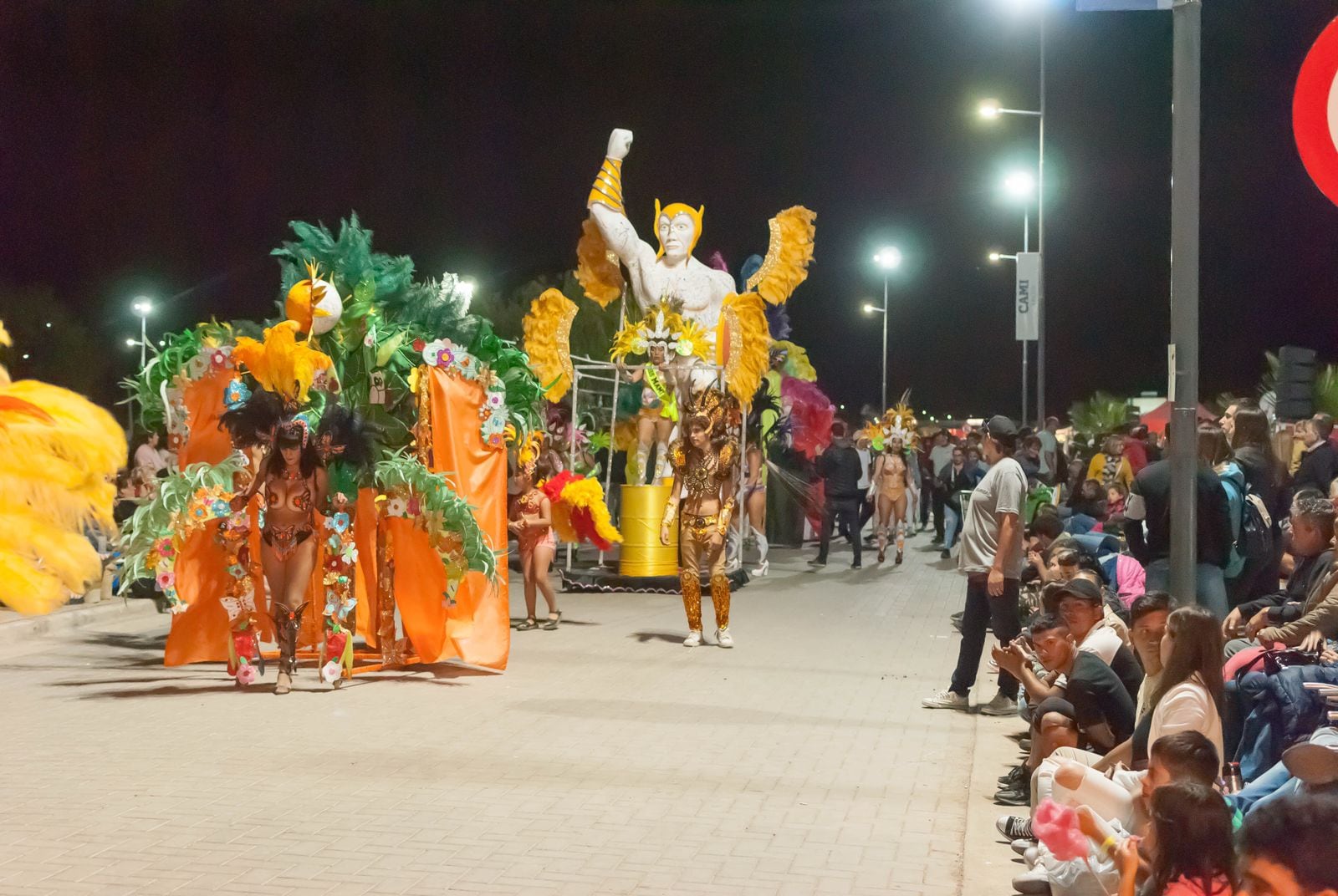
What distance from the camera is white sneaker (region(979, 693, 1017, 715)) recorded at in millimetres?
10359

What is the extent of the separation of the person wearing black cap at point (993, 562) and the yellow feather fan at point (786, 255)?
1130 cm

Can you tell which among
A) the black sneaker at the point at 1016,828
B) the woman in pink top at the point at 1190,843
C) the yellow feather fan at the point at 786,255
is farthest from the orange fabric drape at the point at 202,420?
the yellow feather fan at the point at 786,255

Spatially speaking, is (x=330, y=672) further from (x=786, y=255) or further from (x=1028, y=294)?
(x=1028, y=294)

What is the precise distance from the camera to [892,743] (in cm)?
920

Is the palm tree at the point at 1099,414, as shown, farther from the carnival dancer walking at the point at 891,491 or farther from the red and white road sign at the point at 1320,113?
the red and white road sign at the point at 1320,113

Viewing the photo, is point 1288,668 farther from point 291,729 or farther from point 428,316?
point 428,316

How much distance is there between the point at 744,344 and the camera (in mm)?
19812

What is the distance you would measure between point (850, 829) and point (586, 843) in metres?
1.28

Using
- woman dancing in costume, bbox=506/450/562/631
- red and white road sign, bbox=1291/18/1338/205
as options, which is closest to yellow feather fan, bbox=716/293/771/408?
woman dancing in costume, bbox=506/450/562/631

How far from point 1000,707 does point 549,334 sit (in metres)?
10.6

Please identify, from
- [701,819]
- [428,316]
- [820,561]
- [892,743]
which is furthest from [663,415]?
[701,819]

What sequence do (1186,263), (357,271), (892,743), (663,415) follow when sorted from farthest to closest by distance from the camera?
(663,415), (357,271), (892,743), (1186,263)

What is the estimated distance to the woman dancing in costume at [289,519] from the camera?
35.0 feet

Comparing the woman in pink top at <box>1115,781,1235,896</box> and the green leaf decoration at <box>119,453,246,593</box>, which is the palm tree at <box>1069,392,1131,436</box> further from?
the woman in pink top at <box>1115,781,1235,896</box>
